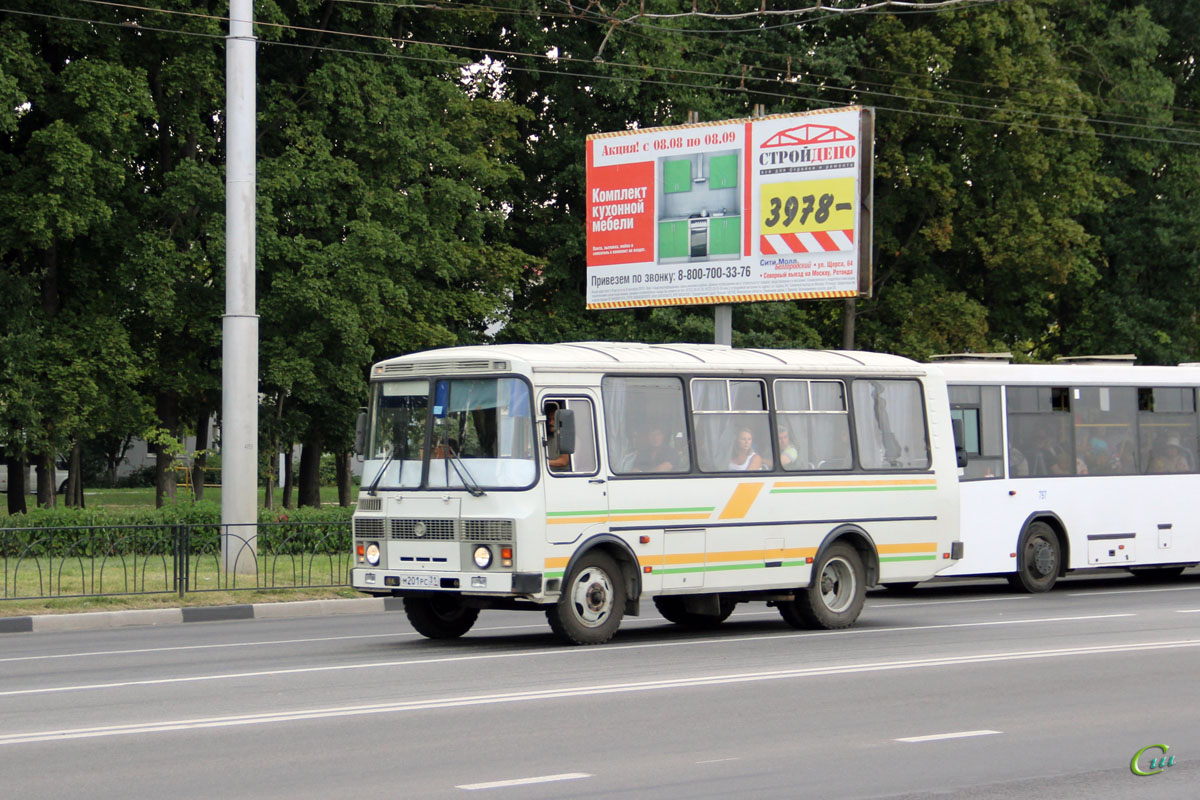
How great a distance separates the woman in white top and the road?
169 cm

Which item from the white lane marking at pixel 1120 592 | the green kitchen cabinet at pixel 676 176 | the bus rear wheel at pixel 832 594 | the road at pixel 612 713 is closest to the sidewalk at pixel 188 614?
the road at pixel 612 713

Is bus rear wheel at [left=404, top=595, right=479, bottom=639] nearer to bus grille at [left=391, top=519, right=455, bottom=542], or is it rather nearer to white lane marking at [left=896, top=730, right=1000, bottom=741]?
bus grille at [left=391, top=519, right=455, bottom=542]

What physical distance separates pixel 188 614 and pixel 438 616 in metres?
4.75

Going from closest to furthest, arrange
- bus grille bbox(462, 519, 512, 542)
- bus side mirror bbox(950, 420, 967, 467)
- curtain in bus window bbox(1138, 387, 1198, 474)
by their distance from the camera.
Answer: bus grille bbox(462, 519, 512, 542), bus side mirror bbox(950, 420, 967, 467), curtain in bus window bbox(1138, 387, 1198, 474)

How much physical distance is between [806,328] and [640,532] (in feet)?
91.6

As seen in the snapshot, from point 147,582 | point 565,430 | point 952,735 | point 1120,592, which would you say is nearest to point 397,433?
point 565,430

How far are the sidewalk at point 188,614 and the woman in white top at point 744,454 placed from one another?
6.60 meters

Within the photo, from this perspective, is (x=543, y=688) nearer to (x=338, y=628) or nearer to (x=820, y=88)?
(x=338, y=628)

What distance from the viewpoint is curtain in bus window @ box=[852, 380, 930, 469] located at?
1712cm

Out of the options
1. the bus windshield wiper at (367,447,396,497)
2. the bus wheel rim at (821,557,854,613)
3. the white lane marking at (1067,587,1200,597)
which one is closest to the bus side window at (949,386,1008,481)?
the white lane marking at (1067,587,1200,597)

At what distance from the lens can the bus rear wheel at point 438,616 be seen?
15.4 meters

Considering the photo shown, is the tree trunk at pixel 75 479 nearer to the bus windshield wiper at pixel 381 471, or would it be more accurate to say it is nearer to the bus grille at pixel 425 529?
the bus windshield wiper at pixel 381 471

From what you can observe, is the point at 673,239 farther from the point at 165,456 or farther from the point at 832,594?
the point at 165,456

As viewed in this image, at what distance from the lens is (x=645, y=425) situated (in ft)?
50.2
